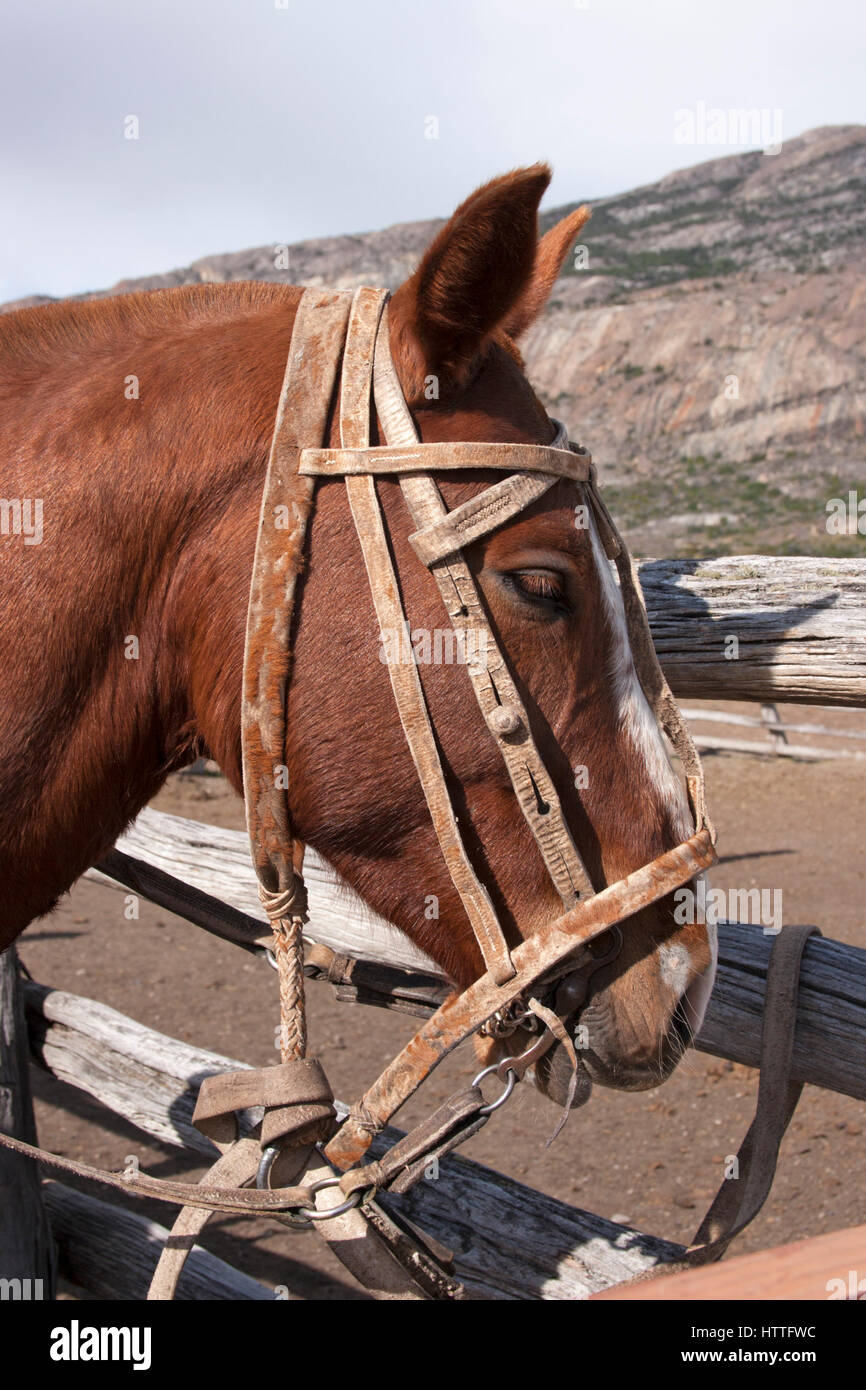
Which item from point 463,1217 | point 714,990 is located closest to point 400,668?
point 714,990

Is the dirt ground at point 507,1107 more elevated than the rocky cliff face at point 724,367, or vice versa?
the rocky cliff face at point 724,367

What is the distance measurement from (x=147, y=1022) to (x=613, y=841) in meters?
5.58

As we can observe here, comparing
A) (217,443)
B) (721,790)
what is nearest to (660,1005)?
(217,443)

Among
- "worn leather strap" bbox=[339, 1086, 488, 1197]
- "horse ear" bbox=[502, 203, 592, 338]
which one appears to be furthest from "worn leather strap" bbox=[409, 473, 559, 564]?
"worn leather strap" bbox=[339, 1086, 488, 1197]

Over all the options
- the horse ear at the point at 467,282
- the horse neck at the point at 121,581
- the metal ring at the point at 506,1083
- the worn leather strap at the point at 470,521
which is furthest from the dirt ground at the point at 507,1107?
the horse ear at the point at 467,282

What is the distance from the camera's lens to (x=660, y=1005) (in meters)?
1.75

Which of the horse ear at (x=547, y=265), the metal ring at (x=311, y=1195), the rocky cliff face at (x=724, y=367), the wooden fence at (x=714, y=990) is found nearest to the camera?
the metal ring at (x=311, y=1195)

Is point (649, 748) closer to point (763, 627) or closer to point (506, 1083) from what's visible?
point (506, 1083)

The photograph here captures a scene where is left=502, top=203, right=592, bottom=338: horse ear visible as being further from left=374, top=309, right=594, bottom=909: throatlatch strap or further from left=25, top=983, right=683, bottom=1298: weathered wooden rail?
left=25, top=983, right=683, bottom=1298: weathered wooden rail

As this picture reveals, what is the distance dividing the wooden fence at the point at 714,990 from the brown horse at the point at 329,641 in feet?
1.57

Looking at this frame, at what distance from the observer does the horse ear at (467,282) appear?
155 cm

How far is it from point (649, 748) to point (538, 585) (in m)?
0.36

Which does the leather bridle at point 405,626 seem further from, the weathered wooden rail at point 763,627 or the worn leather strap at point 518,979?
the weathered wooden rail at point 763,627
